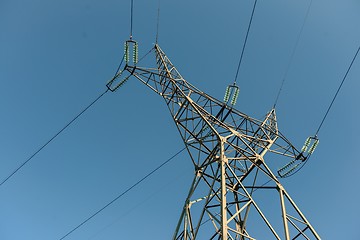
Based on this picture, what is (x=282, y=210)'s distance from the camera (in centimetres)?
977

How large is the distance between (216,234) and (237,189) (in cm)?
244

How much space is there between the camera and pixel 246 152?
1182cm

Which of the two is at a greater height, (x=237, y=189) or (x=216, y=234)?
(x=237, y=189)

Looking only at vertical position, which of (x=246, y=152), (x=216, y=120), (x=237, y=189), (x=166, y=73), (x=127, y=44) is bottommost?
(x=237, y=189)

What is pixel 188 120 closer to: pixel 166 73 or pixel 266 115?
pixel 166 73

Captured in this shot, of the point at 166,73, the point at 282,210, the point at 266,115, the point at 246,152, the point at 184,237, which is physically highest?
the point at 166,73

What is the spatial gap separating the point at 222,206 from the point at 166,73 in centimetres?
791

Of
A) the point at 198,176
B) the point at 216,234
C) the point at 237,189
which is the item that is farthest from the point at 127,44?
the point at 216,234

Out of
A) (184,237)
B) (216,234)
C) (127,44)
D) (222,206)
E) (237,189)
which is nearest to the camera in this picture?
(222,206)

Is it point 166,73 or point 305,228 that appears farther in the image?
point 166,73

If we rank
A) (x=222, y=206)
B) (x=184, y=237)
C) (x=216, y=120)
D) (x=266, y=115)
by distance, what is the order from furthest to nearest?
(x=266, y=115), (x=216, y=120), (x=184, y=237), (x=222, y=206)

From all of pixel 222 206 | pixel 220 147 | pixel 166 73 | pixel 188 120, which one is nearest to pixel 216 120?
pixel 188 120

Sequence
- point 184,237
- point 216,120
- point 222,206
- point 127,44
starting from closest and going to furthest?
point 222,206, point 184,237, point 216,120, point 127,44

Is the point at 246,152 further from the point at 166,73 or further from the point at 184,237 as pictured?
the point at 166,73
